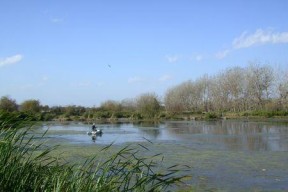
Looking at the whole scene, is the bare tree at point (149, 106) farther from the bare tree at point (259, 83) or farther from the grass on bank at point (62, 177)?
the grass on bank at point (62, 177)

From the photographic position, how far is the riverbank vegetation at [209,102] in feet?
220

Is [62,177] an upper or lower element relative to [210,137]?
upper

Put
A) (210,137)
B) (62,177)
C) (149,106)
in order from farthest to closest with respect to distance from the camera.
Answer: (149,106), (210,137), (62,177)

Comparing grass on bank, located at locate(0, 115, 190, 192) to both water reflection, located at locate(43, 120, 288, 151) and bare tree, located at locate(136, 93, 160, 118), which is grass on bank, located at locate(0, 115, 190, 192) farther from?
bare tree, located at locate(136, 93, 160, 118)

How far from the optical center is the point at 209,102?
82.6 metres

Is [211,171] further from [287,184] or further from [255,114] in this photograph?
[255,114]

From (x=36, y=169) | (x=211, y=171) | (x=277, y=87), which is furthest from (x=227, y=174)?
(x=277, y=87)

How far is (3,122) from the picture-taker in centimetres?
552

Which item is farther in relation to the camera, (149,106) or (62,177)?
(149,106)

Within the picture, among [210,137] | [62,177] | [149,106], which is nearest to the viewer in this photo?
[62,177]

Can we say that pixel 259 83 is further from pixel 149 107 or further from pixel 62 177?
pixel 62 177

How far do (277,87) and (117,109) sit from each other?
30.7m

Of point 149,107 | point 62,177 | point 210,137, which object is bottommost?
point 210,137

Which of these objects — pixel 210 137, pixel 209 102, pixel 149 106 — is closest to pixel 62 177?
pixel 210 137
